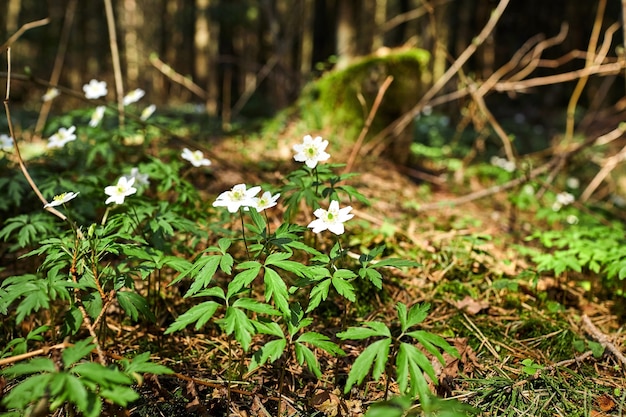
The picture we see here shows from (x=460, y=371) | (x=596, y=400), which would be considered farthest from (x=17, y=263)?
(x=596, y=400)

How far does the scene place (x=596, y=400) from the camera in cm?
171

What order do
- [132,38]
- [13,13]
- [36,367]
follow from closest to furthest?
1. [36,367]
2. [13,13]
3. [132,38]

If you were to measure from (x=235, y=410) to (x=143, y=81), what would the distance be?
585 inches

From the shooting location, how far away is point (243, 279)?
1.55 m

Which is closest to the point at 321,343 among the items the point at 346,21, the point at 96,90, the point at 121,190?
the point at 121,190

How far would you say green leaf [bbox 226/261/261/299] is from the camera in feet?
5.01

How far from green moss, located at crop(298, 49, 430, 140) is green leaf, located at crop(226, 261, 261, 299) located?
3.52 meters

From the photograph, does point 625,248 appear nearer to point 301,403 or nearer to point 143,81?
point 301,403

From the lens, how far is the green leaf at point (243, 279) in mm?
1527

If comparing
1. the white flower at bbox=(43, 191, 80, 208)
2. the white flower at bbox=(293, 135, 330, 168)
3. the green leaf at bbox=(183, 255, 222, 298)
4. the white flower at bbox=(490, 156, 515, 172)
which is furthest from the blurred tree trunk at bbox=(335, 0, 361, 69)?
the green leaf at bbox=(183, 255, 222, 298)

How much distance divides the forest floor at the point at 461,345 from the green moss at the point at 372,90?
2.10m

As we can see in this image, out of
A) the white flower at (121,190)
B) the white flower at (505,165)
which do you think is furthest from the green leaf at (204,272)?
the white flower at (505,165)

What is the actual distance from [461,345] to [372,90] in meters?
3.48

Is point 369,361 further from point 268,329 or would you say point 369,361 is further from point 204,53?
point 204,53
